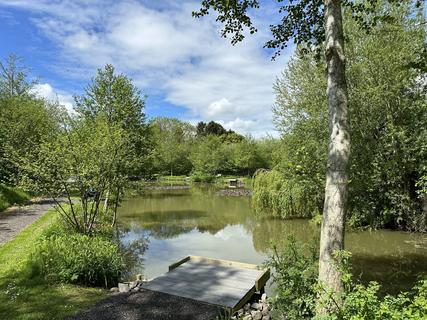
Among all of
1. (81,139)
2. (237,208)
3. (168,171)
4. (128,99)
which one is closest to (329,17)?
(81,139)

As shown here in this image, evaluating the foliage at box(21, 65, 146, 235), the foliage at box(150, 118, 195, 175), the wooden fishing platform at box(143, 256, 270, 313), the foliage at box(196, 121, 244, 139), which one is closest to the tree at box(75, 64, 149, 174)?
the foliage at box(21, 65, 146, 235)

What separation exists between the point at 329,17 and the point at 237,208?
2100cm

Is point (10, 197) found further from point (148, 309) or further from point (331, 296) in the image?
point (331, 296)

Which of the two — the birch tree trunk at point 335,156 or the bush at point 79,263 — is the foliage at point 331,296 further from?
the bush at point 79,263

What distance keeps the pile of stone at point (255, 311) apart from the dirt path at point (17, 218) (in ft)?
25.5

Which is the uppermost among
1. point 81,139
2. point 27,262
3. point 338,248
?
point 81,139

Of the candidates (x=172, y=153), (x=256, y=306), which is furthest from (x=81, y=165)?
(x=172, y=153)

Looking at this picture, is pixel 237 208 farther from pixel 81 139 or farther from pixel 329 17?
pixel 329 17

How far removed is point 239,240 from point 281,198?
172 inches

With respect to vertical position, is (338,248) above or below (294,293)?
above

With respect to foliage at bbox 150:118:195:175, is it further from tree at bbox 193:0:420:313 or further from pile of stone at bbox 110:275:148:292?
tree at bbox 193:0:420:313

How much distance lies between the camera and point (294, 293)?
17.3 ft

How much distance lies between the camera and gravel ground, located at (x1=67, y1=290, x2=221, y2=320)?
588 cm

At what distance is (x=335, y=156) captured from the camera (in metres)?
4.18
